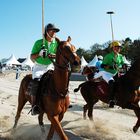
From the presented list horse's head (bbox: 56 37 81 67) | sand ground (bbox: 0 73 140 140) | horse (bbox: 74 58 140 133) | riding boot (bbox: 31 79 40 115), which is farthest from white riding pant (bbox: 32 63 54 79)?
horse (bbox: 74 58 140 133)

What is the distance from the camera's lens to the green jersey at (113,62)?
38.6 ft

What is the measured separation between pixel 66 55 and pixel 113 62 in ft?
16.0

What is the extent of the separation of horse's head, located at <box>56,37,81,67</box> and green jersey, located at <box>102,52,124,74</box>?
4.45 meters

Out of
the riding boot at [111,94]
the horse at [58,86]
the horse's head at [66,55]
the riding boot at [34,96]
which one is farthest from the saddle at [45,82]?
the riding boot at [111,94]

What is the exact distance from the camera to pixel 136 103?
10.4 meters

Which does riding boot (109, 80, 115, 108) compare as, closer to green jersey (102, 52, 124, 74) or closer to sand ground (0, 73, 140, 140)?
green jersey (102, 52, 124, 74)

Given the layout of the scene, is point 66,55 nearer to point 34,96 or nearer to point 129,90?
point 34,96

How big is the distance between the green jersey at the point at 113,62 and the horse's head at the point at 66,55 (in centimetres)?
445

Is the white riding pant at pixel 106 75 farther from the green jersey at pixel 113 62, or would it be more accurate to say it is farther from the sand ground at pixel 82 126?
the sand ground at pixel 82 126

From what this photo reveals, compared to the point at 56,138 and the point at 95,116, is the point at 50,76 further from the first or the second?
the point at 95,116

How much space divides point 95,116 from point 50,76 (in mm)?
5616

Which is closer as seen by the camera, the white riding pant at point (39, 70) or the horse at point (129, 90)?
the white riding pant at point (39, 70)

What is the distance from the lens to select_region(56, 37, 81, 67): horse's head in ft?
22.4

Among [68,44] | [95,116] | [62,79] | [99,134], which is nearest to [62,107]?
[62,79]
